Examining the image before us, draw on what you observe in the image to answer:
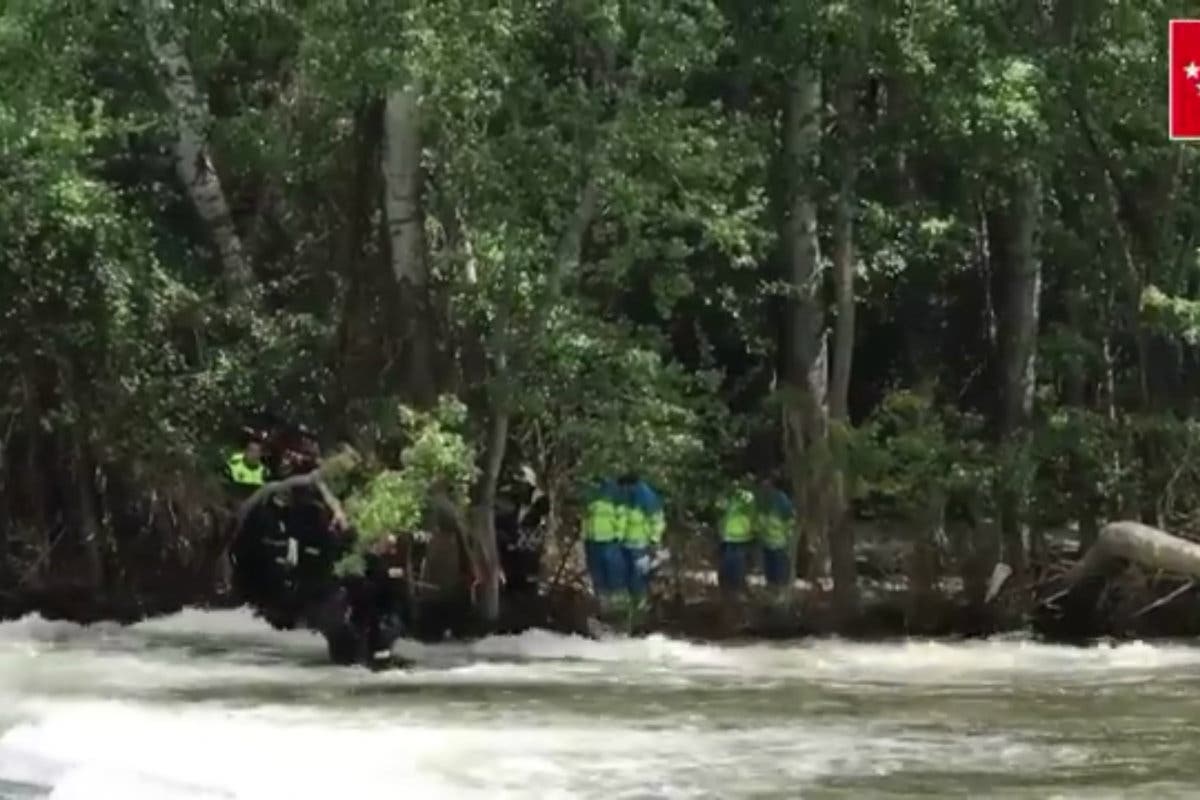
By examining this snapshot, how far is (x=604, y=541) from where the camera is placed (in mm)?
22328

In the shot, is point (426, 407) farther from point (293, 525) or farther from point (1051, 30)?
point (1051, 30)

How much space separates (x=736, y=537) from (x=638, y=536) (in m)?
1.36

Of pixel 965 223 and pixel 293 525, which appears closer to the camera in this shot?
pixel 293 525

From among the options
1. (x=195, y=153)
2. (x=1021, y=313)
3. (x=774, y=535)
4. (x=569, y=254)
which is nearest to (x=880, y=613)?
(x=774, y=535)

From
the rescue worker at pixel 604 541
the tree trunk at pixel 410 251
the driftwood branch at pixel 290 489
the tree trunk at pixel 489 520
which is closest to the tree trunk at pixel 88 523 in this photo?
the driftwood branch at pixel 290 489

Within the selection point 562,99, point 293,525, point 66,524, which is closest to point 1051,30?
point 562,99

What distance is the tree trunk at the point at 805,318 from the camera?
23.5m

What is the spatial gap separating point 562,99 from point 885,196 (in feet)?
17.0

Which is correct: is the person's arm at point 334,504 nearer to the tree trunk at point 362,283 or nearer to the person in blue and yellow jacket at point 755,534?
the tree trunk at point 362,283

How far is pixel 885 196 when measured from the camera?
2509 centimetres

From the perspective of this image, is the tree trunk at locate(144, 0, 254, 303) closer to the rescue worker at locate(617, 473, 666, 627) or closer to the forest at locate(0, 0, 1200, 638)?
the forest at locate(0, 0, 1200, 638)
